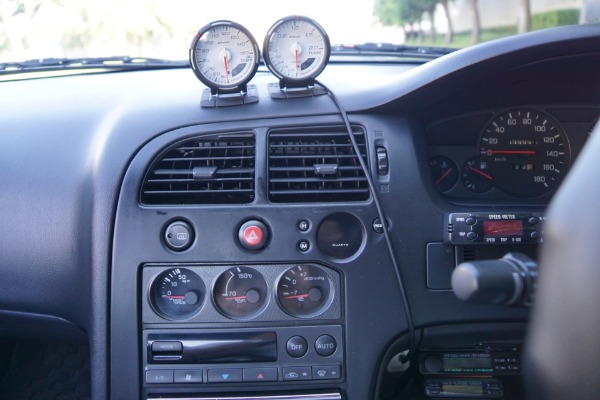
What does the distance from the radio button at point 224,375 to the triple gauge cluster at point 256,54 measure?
1.09 meters

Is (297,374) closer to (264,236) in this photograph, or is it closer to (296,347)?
(296,347)

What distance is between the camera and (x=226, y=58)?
2814 mm

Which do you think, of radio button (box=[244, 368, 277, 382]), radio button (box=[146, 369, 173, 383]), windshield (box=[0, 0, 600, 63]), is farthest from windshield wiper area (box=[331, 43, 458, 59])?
radio button (box=[146, 369, 173, 383])

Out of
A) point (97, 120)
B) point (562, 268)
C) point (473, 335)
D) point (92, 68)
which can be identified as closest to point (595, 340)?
point (562, 268)

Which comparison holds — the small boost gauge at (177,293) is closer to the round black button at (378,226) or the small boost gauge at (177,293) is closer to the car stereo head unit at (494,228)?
the round black button at (378,226)

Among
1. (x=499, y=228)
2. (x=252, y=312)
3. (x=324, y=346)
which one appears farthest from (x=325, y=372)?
(x=499, y=228)

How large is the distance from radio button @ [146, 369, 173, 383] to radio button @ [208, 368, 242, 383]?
0.15m

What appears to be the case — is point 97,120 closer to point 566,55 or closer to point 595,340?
point 566,55

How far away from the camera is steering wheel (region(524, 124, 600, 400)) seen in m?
1.44

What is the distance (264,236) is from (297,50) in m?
0.77

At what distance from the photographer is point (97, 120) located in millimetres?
2961

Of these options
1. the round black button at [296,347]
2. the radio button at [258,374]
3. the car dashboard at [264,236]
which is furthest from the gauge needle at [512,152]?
the radio button at [258,374]

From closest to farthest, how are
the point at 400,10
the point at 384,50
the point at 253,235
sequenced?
the point at 253,235
the point at 384,50
the point at 400,10

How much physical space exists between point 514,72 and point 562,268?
149 centimetres
